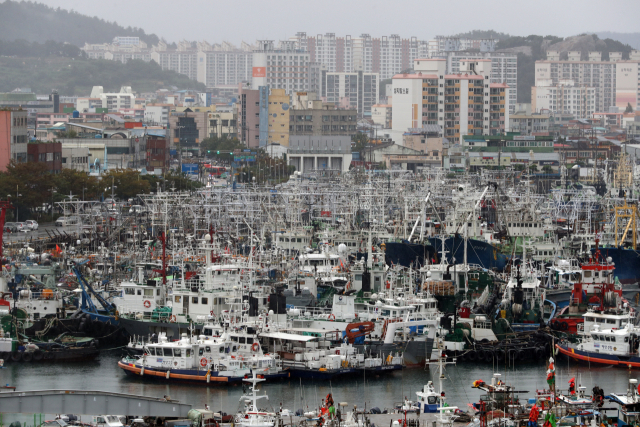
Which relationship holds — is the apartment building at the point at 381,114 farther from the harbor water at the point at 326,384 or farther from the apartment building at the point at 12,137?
the harbor water at the point at 326,384

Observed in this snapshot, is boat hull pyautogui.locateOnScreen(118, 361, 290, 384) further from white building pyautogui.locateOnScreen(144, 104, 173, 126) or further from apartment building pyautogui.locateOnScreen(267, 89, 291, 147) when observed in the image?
white building pyautogui.locateOnScreen(144, 104, 173, 126)

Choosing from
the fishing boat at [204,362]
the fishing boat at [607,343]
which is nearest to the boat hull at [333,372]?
the fishing boat at [204,362]

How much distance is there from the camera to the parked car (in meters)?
41.1

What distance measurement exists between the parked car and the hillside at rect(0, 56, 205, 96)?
324 feet

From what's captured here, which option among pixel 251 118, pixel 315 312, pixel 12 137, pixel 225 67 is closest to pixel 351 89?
pixel 251 118

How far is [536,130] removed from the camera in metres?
92.1

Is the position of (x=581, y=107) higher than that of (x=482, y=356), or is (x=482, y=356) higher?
(x=581, y=107)

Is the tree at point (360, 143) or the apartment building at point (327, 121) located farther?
the apartment building at point (327, 121)

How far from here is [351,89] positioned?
138625 mm

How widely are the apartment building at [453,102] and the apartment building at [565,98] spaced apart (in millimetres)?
39855

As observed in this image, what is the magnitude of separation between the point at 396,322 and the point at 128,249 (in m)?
14.5

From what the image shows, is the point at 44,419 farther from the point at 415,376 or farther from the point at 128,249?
the point at 128,249

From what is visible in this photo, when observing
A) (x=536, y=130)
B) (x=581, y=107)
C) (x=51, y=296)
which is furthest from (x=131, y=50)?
(x=51, y=296)

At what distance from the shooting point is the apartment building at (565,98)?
12344cm
